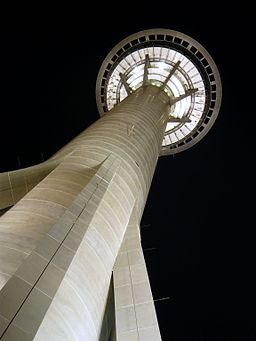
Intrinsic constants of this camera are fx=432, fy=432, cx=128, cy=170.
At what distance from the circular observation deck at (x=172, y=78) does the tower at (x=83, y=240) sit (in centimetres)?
1178

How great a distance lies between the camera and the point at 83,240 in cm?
904

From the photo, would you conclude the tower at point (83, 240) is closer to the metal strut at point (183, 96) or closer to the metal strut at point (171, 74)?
the metal strut at point (183, 96)

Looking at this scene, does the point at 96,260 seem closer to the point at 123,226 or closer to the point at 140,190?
the point at 123,226

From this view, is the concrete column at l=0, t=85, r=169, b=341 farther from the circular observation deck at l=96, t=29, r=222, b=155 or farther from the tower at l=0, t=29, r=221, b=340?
the circular observation deck at l=96, t=29, r=222, b=155

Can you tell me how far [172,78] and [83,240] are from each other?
1158 inches

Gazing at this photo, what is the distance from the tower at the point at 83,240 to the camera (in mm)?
5105

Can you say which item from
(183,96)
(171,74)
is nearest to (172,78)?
(171,74)

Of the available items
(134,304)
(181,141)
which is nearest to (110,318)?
(134,304)

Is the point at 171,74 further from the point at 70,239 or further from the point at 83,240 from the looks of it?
the point at 70,239

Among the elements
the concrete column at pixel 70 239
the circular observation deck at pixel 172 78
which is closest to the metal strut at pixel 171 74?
the circular observation deck at pixel 172 78

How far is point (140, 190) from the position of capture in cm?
1554

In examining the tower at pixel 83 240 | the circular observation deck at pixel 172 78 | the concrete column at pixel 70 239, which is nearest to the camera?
the concrete column at pixel 70 239

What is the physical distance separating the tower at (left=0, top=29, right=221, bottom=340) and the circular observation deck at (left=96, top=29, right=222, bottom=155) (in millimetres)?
11777

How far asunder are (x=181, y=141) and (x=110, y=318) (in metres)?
26.7
